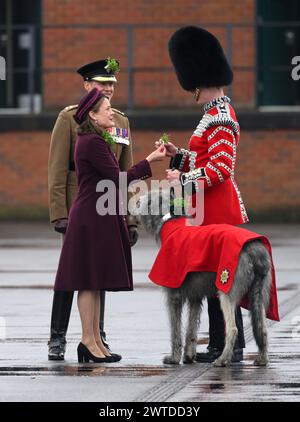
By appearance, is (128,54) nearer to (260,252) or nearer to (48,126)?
(48,126)

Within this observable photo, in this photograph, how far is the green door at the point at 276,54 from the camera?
80.6 ft

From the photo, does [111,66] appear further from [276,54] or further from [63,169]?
[276,54]

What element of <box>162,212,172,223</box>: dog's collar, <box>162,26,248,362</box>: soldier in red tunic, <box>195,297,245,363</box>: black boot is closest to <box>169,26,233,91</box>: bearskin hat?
<box>162,26,248,362</box>: soldier in red tunic

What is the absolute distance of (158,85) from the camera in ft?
80.1

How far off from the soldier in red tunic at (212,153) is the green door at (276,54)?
46.1 feet

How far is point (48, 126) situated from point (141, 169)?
14094 millimetres

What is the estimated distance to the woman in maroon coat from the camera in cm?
1009

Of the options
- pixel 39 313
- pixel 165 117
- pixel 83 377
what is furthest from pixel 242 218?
pixel 165 117

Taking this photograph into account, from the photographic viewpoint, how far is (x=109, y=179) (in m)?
10.0

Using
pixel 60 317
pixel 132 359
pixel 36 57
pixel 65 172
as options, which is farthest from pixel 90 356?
pixel 36 57

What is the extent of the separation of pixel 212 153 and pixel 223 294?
1019mm

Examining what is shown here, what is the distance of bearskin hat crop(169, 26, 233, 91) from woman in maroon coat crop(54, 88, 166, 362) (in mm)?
681

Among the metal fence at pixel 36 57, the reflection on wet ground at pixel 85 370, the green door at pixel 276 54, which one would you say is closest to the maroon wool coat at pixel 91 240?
the reflection on wet ground at pixel 85 370

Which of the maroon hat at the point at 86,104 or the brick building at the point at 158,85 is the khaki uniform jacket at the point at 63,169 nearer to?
the maroon hat at the point at 86,104
